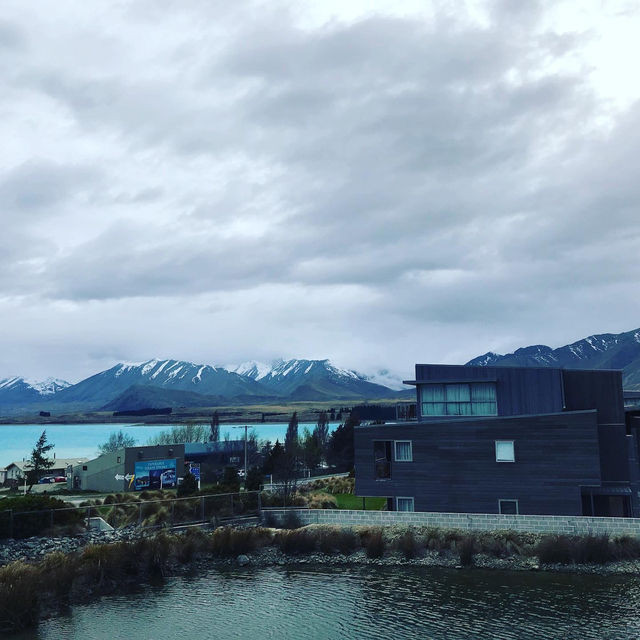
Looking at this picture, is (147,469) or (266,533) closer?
(266,533)

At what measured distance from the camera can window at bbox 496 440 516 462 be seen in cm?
4250

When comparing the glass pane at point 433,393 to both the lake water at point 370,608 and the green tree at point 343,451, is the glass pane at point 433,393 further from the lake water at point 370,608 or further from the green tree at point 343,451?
the green tree at point 343,451

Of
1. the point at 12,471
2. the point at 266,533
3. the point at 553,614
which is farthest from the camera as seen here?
the point at 12,471

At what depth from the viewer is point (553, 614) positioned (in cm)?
2861

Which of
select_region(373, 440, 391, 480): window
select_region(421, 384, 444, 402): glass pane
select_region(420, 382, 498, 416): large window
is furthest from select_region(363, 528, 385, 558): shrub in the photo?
select_region(421, 384, 444, 402): glass pane

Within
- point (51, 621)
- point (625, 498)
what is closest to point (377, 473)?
point (625, 498)

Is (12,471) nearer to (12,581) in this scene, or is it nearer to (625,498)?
(12,581)

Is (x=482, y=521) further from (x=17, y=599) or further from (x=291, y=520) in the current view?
(x=17, y=599)

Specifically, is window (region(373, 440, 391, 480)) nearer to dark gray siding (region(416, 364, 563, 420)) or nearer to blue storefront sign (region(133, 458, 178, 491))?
dark gray siding (region(416, 364, 563, 420))

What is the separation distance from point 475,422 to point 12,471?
249ft

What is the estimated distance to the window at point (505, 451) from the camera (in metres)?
42.5

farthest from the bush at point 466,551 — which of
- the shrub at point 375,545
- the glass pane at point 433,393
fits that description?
the glass pane at point 433,393

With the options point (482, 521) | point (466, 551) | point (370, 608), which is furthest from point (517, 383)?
point (370, 608)

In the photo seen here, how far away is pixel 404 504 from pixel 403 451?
3680 mm
